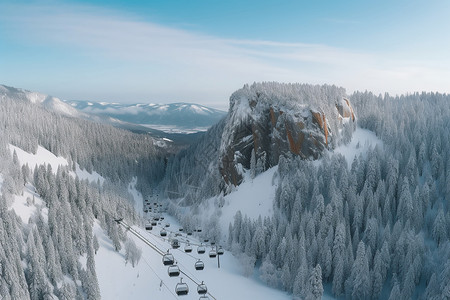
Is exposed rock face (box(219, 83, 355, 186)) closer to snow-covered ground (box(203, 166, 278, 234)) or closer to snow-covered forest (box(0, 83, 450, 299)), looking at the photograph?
snow-covered forest (box(0, 83, 450, 299))

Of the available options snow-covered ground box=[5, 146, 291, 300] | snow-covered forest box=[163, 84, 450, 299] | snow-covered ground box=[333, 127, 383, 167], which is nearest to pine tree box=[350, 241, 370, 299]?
snow-covered forest box=[163, 84, 450, 299]

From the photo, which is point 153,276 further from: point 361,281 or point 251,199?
point 251,199

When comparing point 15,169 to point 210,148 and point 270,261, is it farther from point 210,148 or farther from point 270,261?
point 210,148

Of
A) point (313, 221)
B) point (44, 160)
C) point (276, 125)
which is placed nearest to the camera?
point (313, 221)

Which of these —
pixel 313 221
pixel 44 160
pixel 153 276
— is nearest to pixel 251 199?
pixel 313 221

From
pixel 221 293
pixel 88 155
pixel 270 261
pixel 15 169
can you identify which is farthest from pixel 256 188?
pixel 88 155

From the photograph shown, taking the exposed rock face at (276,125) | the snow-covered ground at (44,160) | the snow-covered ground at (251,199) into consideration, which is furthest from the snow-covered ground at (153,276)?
the snow-covered ground at (44,160)
